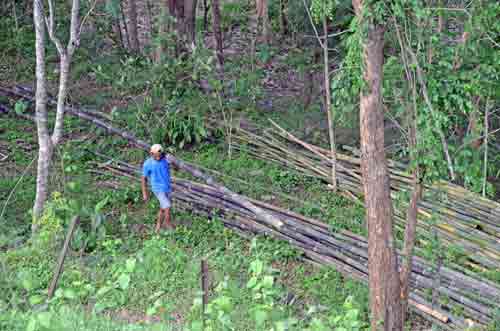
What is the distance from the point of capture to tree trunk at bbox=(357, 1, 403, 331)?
5.58 m

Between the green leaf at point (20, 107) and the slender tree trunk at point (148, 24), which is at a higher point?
the slender tree trunk at point (148, 24)

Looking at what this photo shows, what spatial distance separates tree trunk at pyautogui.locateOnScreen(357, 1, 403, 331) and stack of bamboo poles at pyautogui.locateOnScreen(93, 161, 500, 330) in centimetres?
57

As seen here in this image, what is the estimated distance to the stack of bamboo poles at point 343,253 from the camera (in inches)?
244

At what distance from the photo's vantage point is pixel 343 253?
7.11 m

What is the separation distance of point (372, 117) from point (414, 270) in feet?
5.80

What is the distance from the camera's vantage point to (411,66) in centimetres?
566

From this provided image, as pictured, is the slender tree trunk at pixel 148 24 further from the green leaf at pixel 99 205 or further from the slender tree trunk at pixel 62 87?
the green leaf at pixel 99 205

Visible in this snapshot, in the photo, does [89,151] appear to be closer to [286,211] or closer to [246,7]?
[286,211]

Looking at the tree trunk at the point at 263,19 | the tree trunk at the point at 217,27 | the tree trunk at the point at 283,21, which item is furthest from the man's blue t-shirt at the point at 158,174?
the tree trunk at the point at 283,21

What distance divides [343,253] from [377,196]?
153cm

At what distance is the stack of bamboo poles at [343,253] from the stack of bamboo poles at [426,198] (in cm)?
42

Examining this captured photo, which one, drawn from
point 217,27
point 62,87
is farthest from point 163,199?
point 217,27

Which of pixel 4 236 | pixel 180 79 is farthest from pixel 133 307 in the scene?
pixel 180 79

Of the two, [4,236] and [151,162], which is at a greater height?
[151,162]
